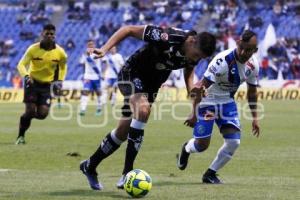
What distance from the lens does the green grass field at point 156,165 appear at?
9633 mm

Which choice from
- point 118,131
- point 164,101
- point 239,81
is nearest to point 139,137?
point 118,131

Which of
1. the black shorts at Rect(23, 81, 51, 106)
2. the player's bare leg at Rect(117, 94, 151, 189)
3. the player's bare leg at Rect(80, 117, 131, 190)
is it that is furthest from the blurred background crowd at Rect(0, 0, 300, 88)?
the player's bare leg at Rect(117, 94, 151, 189)

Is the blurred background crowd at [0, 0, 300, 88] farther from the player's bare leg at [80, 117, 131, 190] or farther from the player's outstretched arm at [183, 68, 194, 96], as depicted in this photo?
the player's bare leg at [80, 117, 131, 190]

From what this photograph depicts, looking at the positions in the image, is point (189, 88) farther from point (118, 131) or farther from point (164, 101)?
point (164, 101)

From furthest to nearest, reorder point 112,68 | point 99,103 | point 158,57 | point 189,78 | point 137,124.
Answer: point 112,68 → point 99,103 → point 189,78 → point 158,57 → point 137,124

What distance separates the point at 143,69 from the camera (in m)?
9.93

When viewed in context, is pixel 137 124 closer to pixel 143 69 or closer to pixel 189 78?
pixel 143 69

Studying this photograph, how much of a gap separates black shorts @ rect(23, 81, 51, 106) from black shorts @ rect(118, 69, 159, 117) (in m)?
7.44

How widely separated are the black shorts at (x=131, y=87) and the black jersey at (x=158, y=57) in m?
0.02

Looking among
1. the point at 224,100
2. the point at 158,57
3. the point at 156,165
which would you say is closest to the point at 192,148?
the point at 224,100

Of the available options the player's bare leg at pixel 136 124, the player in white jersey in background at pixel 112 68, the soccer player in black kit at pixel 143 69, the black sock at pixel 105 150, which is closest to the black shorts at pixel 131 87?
the soccer player in black kit at pixel 143 69

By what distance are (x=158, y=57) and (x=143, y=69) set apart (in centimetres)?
26

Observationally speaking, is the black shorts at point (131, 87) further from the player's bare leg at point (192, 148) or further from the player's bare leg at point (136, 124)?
the player's bare leg at point (192, 148)

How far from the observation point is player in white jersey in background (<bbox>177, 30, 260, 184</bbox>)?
10.9 metres
